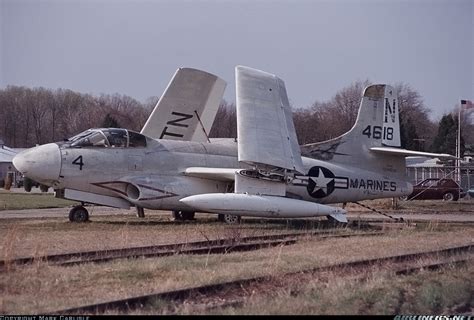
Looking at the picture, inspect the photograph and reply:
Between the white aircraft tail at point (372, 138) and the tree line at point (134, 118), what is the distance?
1289 cm

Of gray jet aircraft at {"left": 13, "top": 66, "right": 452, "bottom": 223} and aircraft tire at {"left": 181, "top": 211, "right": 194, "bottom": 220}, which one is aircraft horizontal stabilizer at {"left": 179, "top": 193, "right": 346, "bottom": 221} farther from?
aircraft tire at {"left": 181, "top": 211, "right": 194, "bottom": 220}

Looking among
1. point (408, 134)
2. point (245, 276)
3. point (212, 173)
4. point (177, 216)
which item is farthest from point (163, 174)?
point (408, 134)

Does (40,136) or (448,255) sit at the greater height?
(40,136)

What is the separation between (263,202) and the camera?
666 inches

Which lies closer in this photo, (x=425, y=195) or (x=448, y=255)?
(x=448, y=255)

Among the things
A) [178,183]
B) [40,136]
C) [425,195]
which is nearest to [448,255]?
[178,183]

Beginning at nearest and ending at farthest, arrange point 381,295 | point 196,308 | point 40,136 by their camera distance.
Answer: point 196,308, point 381,295, point 40,136

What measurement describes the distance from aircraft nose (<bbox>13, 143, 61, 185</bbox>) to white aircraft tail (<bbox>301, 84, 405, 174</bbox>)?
26.7 feet

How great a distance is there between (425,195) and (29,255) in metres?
33.6

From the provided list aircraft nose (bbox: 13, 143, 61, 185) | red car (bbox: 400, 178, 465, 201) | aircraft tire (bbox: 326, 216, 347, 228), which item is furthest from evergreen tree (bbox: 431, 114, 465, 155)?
aircraft nose (bbox: 13, 143, 61, 185)

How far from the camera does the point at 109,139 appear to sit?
18.0 metres

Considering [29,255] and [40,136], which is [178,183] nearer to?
[29,255]

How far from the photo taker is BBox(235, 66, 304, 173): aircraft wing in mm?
16719

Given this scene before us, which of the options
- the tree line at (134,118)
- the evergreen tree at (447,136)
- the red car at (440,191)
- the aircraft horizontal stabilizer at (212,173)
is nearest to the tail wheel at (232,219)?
the aircraft horizontal stabilizer at (212,173)
